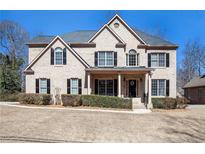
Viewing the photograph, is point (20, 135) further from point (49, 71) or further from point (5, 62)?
point (5, 62)

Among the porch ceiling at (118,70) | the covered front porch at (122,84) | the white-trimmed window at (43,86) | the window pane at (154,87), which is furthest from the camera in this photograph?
the window pane at (154,87)

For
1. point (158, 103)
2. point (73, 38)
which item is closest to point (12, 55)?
point (73, 38)

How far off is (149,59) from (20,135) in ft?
59.6

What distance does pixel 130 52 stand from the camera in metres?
26.7

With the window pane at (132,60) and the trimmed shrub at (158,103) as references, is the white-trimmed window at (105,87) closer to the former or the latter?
the window pane at (132,60)

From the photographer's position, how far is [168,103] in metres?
23.0

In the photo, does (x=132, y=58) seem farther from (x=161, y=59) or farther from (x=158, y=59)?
(x=161, y=59)

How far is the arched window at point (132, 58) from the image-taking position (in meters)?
→ 26.7

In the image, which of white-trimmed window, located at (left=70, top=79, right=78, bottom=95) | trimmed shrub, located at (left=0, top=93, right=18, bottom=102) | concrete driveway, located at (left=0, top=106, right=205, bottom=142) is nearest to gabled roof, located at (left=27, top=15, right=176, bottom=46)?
white-trimmed window, located at (left=70, top=79, right=78, bottom=95)

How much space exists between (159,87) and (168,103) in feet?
12.9

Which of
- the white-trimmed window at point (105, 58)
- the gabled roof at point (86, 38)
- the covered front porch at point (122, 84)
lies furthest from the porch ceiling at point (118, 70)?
the gabled roof at point (86, 38)

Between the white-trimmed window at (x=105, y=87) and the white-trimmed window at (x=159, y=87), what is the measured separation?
404 cm

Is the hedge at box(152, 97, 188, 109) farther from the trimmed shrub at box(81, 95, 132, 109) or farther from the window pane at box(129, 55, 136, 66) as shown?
the window pane at box(129, 55, 136, 66)

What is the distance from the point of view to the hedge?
75.6ft
